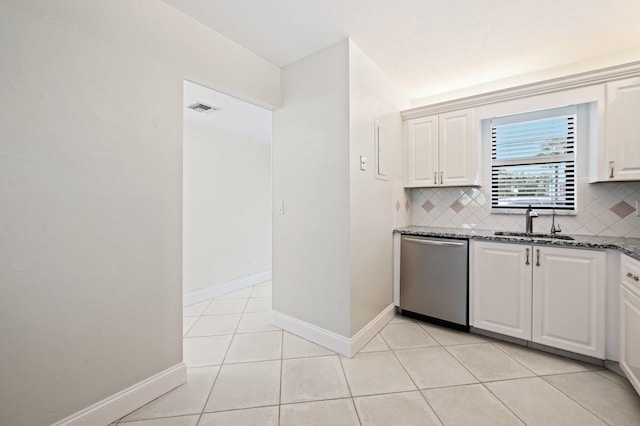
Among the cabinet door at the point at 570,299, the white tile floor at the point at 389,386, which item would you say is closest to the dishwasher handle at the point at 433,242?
the cabinet door at the point at 570,299

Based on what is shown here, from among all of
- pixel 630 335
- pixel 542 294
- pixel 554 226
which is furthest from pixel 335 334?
pixel 554 226

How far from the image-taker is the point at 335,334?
2230 mm

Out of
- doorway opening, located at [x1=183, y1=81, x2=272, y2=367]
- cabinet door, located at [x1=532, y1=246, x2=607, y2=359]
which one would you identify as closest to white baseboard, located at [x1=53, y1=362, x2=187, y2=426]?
doorway opening, located at [x1=183, y1=81, x2=272, y2=367]

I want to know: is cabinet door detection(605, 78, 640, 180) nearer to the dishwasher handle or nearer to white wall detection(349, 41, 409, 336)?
the dishwasher handle

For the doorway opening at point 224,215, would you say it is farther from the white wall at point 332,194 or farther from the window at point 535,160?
the window at point 535,160

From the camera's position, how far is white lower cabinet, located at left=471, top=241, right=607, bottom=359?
193 centimetres

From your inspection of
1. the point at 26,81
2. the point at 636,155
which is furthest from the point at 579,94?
the point at 26,81

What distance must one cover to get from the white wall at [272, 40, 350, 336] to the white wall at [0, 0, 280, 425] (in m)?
0.95

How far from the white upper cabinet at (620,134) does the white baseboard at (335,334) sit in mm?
2197

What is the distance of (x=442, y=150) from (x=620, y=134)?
1.30 meters

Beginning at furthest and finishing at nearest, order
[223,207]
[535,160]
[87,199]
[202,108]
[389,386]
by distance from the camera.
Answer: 1. [223,207]
2. [202,108]
3. [535,160]
4. [389,386]
5. [87,199]

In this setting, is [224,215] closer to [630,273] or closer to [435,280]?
[435,280]

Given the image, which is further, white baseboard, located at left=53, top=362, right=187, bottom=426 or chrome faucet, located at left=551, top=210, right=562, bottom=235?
Result: chrome faucet, located at left=551, top=210, right=562, bottom=235

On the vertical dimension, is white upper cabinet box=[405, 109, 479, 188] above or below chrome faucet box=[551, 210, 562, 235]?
above
